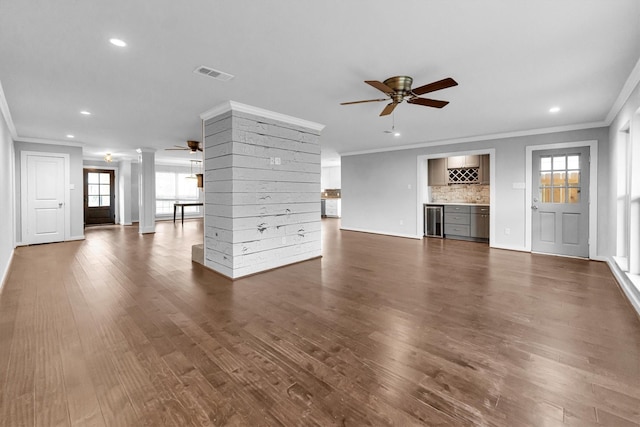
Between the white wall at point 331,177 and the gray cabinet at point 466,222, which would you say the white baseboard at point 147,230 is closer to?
the white wall at point 331,177

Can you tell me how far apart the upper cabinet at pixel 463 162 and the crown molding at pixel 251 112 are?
4315 millimetres

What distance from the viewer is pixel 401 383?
6.14 feet

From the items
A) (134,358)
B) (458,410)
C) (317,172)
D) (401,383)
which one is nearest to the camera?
(458,410)

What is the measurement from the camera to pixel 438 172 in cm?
794

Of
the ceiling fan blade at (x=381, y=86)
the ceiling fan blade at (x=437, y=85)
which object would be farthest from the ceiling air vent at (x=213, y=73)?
the ceiling fan blade at (x=437, y=85)

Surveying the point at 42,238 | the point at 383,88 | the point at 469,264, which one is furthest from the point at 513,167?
the point at 42,238

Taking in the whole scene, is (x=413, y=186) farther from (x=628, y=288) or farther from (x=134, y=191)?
(x=134, y=191)

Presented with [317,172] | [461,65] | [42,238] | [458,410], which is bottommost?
[458,410]

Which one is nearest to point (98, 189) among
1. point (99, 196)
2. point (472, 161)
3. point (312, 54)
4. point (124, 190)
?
point (99, 196)

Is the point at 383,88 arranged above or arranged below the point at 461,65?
below

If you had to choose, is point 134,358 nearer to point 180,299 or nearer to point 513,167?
point 180,299

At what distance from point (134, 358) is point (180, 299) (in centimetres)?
125

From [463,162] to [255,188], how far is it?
5.69 meters

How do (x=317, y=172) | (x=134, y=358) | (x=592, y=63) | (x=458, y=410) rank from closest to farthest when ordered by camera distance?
1. (x=458, y=410)
2. (x=134, y=358)
3. (x=592, y=63)
4. (x=317, y=172)
